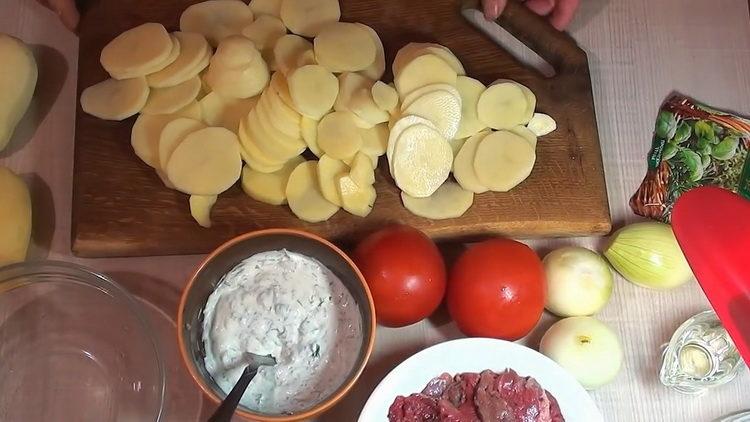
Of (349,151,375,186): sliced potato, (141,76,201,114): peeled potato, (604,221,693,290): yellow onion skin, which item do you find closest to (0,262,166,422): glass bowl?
(141,76,201,114): peeled potato

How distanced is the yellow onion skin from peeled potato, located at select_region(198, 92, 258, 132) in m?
0.57

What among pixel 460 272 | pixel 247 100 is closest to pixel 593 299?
pixel 460 272

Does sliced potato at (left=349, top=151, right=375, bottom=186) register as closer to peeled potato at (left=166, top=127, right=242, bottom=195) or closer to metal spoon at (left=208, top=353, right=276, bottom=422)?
peeled potato at (left=166, top=127, right=242, bottom=195)

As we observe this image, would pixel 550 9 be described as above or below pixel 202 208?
above

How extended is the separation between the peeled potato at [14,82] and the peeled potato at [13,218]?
2.9 inches

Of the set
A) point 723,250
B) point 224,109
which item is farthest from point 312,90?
A: point 723,250

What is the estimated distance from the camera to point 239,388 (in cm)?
91

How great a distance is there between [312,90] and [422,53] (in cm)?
17

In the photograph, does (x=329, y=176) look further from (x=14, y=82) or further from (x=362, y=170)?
(x=14, y=82)

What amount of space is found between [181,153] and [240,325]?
0.87ft

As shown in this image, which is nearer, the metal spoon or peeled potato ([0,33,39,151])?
the metal spoon

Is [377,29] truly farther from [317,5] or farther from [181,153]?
[181,153]

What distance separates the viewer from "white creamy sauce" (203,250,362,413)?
1.01m

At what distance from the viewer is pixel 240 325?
1.01 meters
